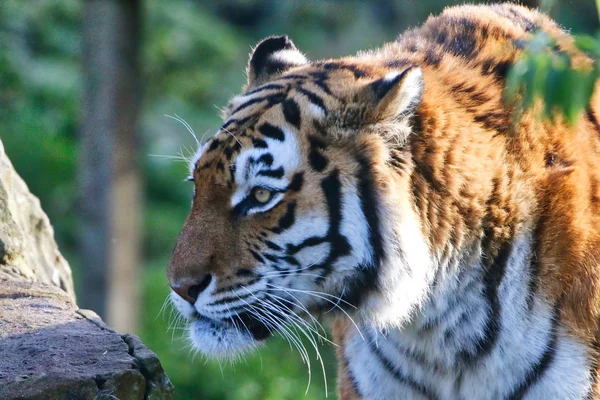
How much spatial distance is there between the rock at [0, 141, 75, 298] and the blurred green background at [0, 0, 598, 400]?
3703mm

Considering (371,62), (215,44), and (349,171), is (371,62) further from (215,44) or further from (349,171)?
(215,44)

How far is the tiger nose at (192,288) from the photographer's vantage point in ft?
10.0

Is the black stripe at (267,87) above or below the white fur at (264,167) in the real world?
above

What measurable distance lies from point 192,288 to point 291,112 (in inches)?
26.7

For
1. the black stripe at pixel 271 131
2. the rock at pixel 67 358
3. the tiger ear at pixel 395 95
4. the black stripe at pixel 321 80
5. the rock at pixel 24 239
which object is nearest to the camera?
the rock at pixel 67 358

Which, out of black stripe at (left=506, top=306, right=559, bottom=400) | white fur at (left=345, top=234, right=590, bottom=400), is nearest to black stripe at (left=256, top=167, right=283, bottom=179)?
white fur at (left=345, top=234, right=590, bottom=400)

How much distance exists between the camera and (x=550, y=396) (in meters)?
3.17

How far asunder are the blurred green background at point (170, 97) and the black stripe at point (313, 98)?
5.29 metres

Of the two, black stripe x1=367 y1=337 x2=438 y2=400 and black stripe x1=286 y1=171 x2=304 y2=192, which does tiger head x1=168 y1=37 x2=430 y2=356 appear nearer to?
black stripe x1=286 y1=171 x2=304 y2=192

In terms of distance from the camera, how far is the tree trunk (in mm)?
8008

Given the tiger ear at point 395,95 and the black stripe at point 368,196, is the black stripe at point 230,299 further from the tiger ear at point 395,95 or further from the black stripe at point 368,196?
the tiger ear at point 395,95

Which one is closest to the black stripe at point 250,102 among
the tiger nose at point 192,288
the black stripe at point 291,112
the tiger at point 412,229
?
the tiger at point 412,229

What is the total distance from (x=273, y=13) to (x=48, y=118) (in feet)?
14.6

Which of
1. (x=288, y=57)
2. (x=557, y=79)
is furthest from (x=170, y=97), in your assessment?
(x=557, y=79)
